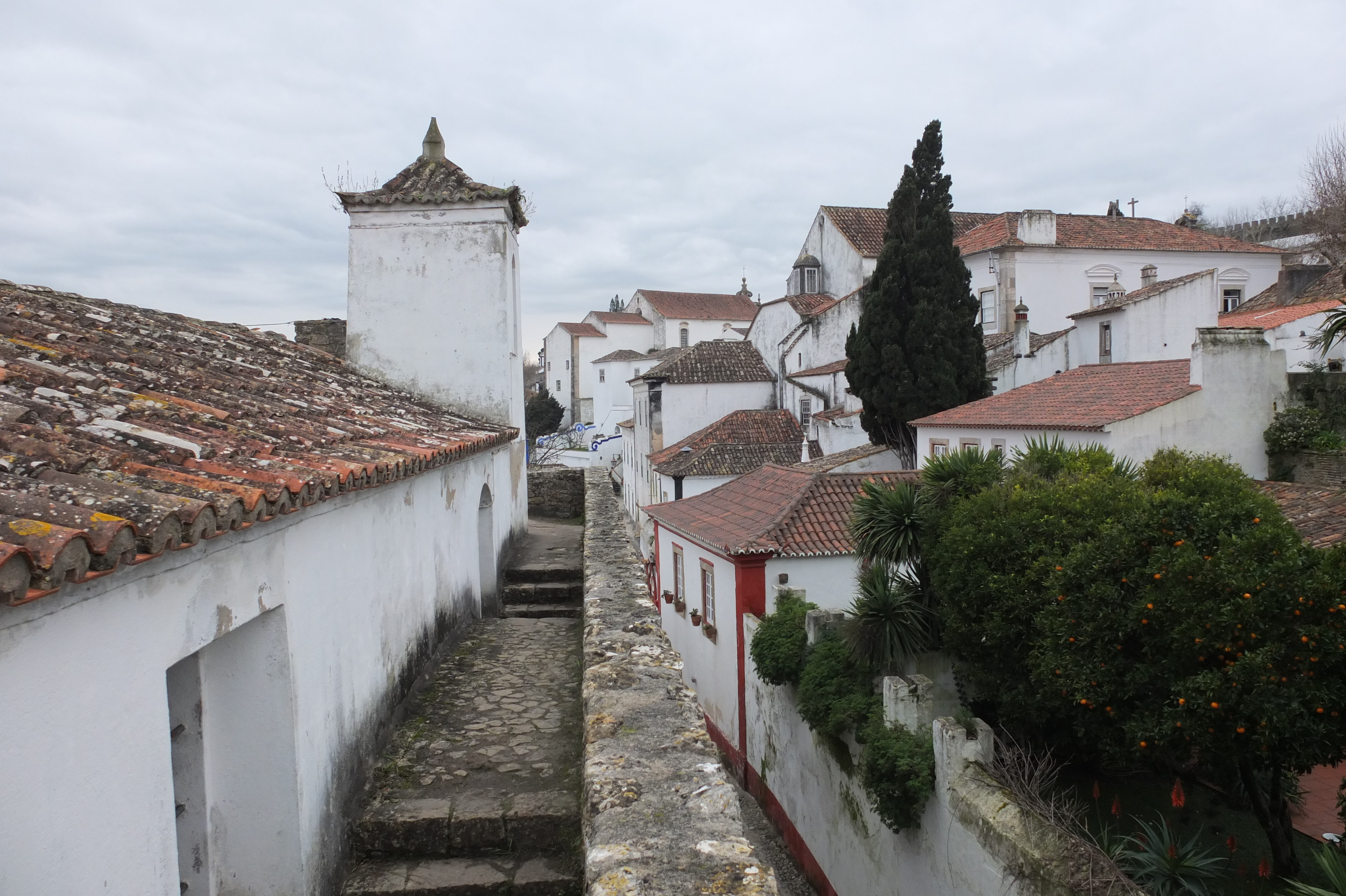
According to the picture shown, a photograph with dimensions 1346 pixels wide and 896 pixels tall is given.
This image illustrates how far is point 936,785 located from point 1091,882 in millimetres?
2524

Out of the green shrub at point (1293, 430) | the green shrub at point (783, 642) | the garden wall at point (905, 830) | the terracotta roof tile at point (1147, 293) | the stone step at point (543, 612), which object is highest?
the terracotta roof tile at point (1147, 293)

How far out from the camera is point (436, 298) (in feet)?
36.0

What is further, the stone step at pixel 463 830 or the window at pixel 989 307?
the window at pixel 989 307

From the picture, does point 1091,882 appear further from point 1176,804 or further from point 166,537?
point 166,537

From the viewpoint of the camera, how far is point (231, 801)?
4.21 metres

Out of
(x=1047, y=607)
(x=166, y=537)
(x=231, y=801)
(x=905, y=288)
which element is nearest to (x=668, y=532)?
(x=905, y=288)

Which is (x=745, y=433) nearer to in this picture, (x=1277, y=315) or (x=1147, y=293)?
(x=1147, y=293)

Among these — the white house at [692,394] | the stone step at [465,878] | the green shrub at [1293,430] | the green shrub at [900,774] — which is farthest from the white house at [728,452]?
the stone step at [465,878]

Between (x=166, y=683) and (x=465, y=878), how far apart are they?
83.3 inches

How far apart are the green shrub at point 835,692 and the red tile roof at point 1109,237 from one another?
23.6 metres

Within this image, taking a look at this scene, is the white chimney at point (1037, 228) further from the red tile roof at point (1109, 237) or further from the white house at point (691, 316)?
the white house at point (691, 316)

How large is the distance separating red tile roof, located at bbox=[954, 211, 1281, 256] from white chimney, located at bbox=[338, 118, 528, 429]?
24.2m

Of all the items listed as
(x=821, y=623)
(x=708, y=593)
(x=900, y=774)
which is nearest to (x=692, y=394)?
(x=708, y=593)

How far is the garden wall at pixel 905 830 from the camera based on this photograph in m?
6.93
